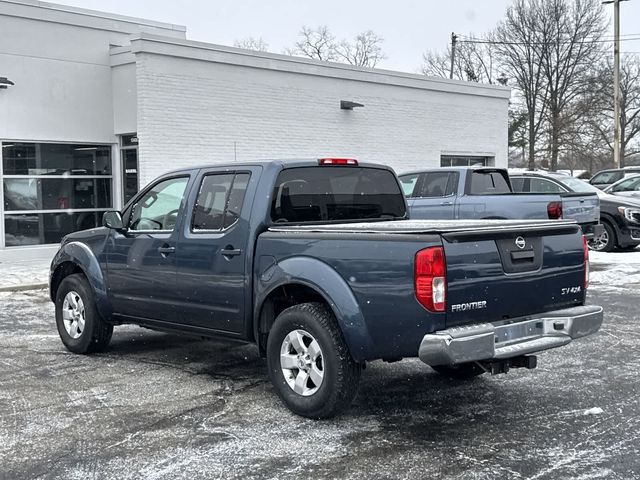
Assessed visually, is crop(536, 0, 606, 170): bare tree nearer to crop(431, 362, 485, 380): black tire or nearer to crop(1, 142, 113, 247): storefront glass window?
crop(1, 142, 113, 247): storefront glass window

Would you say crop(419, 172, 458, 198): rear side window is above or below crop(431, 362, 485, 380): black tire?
above

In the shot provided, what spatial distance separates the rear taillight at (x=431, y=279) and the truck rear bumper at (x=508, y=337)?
19 centimetres

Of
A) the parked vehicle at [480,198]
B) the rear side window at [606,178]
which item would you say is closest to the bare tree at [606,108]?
the rear side window at [606,178]

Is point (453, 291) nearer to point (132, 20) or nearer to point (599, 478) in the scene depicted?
point (599, 478)

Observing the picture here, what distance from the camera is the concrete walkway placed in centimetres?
1255

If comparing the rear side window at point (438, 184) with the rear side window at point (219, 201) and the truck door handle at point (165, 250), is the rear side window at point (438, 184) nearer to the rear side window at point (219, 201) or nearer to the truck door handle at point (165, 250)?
the rear side window at point (219, 201)

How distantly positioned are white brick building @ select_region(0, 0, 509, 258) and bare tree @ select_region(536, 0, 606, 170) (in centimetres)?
3086

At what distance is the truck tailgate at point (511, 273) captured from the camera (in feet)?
15.9

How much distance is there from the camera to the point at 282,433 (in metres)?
5.16

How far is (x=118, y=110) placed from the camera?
655 inches

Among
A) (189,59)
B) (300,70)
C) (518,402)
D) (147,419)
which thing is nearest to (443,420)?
(518,402)

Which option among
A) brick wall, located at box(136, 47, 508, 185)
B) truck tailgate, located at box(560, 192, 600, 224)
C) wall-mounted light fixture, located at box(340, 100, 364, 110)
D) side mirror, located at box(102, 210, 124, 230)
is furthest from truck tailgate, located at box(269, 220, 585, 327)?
wall-mounted light fixture, located at box(340, 100, 364, 110)

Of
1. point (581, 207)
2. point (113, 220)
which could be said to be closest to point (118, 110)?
point (581, 207)

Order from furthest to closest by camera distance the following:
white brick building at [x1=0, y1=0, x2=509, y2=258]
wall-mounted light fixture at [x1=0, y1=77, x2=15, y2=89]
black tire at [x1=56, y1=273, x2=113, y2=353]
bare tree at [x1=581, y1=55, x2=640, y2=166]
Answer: bare tree at [x1=581, y1=55, x2=640, y2=166], white brick building at [x1=0, y1=0, x2=509, y2=258], wall-mounted light fixture at [x1=0, y1=77, x2=15, y2=89], black tire at [x1=56, y1=273, x2=113, y2=353]
